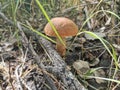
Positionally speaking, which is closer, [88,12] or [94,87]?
[94,87]

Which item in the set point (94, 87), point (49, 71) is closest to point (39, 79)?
point (49, 71)

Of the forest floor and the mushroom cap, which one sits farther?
the mushroom cap

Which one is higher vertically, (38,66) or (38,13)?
(38,13)

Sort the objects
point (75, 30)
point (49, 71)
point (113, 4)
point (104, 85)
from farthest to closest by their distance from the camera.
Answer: point (113, 4)
point (75, 30)
point (104, 85)
point (49, 71)

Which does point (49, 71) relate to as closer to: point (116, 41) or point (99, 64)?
point (99, 64)

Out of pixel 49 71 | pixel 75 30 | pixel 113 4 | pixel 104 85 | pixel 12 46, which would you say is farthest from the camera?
pixel 113 4

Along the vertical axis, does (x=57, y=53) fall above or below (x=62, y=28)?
below

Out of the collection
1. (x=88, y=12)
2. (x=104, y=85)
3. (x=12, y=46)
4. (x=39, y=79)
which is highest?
(x=88, y=12)

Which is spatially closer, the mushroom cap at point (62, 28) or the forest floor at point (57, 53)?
the forest floor at point (57, 53)

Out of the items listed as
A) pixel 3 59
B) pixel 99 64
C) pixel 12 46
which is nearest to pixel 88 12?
pixel 99 64
